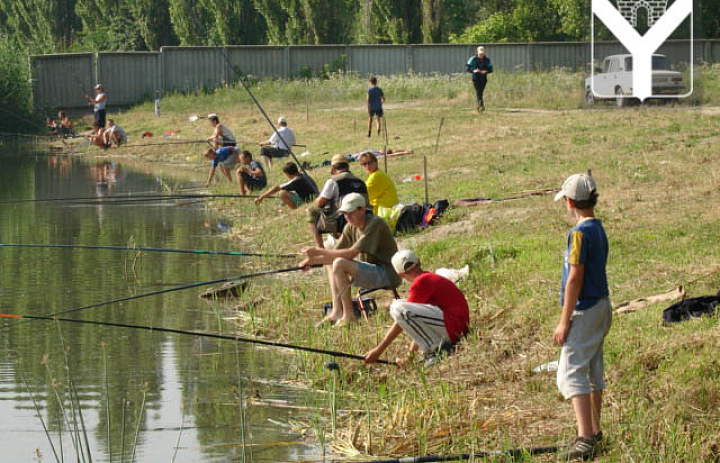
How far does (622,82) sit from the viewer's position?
24.1 meters

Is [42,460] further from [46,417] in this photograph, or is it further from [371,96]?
[371,96]

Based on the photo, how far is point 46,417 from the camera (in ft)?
23.2

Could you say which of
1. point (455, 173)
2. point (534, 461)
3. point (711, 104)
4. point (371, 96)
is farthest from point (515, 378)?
point (711, 104)

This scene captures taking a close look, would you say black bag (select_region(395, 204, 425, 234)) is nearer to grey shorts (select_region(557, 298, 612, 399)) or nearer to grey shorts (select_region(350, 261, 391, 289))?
grey shorts (select_region(350, 261, 391, 289))

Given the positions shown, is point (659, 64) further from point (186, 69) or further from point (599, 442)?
point (599, 442)

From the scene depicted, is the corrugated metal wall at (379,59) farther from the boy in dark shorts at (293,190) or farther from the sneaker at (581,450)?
the sneaker at (581,450)

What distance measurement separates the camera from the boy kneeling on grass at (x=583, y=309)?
499 cm

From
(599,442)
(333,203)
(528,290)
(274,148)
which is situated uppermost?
(274,148)

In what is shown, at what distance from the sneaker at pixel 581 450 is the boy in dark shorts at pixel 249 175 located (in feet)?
39.8

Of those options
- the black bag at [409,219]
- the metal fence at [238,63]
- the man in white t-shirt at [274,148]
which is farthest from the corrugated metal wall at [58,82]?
the black bag at [409,219]

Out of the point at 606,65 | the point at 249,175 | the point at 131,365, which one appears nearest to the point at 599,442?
the point at 131,365

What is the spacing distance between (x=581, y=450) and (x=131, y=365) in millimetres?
4246

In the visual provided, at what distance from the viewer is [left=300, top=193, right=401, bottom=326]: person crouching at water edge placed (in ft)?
28.0

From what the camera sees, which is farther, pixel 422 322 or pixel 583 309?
pixel 422 322
